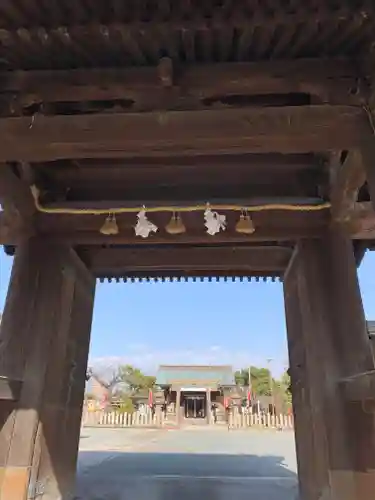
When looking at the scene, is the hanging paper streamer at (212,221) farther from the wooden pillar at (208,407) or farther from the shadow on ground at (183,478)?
the wooden pillar at (208,407)

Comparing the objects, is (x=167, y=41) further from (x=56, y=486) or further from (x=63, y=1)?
(x=56, y=486)

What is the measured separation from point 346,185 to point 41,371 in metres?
3.99

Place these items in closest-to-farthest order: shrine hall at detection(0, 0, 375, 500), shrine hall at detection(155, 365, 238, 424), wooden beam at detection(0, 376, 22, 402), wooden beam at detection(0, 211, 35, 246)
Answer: shrine hall at detection(0, 0, 375, 500) < wooden beam at detection(0, 376, 22, 402) < wooden beam at detection(0, 211, 35, 246) < shrine hall at detection(155, 365, 238, 424)

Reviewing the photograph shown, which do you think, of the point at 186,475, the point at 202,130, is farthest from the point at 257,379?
the point at 202,130

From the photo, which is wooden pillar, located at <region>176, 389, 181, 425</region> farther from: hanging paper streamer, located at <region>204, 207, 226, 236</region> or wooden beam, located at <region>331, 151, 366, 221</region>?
wooden beam, located at <region>331, 151, 366, 221</region>

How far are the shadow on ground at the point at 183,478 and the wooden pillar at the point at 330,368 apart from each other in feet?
6.46

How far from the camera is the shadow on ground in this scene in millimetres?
6685

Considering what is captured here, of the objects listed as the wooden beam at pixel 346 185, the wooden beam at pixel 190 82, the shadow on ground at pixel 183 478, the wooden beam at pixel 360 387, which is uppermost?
the wooden beam at pixel 190 82

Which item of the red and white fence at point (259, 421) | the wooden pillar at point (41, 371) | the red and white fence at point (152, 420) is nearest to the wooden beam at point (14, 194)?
the wooden pillar at point (41, 371)

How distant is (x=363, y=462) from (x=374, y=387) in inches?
50.1

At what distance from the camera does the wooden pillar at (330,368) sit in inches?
164

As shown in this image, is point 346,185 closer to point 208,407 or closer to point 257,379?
point 208,407

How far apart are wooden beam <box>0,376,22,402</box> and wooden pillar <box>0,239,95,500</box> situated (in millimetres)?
69

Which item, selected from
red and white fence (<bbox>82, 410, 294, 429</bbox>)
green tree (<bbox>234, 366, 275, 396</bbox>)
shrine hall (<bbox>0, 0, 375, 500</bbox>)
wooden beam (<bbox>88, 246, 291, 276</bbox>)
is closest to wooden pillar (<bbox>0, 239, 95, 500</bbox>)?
shrine hall (<bbox>0, 0, 375, 500</bbox>)
